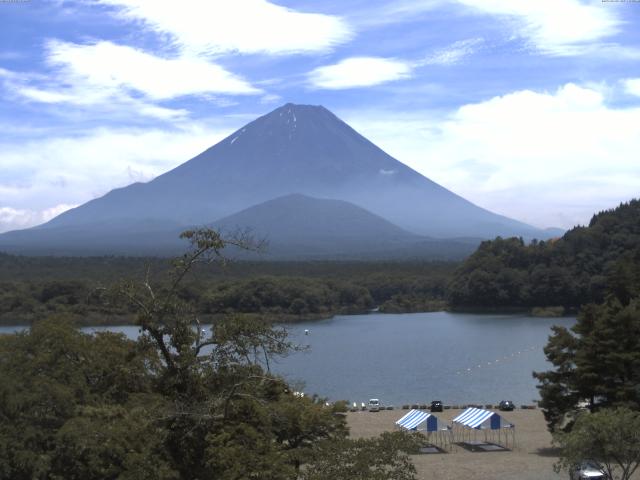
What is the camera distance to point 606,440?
10.5m

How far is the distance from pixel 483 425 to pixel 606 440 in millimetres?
6151

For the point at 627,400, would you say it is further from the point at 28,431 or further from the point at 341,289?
the point at 341,289

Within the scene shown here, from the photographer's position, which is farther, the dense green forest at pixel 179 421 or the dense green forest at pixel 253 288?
the dense green forest at pixel 253 288

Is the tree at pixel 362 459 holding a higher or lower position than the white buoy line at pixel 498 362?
higher

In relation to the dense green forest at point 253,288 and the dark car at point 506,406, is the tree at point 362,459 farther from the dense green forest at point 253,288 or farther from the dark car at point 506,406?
the dense green forest at point 253,288

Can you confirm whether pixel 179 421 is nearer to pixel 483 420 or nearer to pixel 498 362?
pixel 483 420

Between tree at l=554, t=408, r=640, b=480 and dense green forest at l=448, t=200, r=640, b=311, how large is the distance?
132 feet

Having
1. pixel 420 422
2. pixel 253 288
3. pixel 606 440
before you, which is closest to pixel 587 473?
pixel 606 440

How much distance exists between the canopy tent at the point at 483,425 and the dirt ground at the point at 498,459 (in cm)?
23

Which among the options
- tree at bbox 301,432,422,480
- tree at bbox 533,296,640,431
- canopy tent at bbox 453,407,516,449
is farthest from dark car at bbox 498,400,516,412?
tree at bbox 301,432,422,480

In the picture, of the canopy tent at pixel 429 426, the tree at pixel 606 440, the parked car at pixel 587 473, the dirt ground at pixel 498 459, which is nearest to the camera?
the tree at pixel 606 440

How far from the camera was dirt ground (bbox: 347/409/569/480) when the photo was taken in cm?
1390

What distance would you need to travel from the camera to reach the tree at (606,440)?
10.5 metres

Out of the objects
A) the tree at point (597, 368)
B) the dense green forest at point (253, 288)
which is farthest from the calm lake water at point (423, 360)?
the tree at point (597, 368)
